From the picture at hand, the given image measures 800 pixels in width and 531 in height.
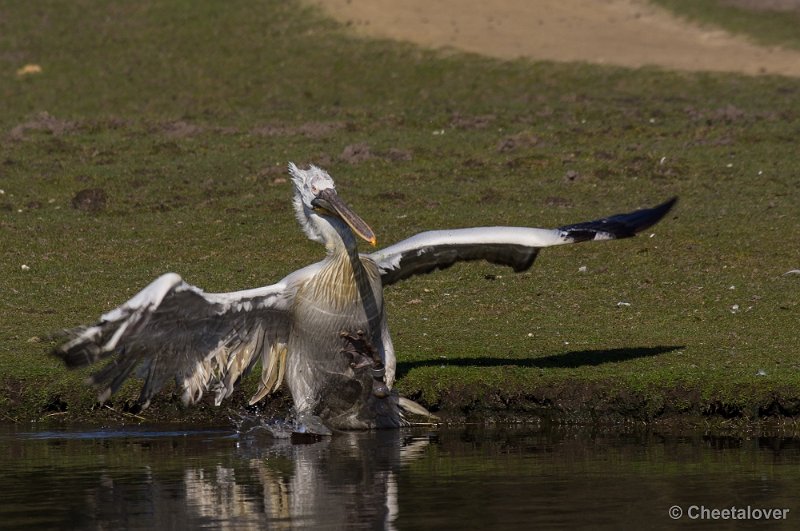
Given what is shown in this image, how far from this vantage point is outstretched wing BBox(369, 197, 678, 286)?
44.7 feet

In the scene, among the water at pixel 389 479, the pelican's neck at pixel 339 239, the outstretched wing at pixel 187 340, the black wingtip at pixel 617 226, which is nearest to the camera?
the water at pixel 389 479

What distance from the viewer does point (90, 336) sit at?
1124 cm

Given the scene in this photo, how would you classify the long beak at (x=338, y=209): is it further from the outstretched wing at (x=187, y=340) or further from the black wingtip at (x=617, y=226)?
the black wingtip at (x=617, y=226)

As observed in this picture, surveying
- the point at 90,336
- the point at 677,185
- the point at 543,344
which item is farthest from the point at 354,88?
the point at 90,336

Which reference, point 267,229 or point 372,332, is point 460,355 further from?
point 267,229

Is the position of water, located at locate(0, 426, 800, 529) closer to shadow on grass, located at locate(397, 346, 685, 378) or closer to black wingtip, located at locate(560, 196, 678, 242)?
shadow on grass, located at locate(397, 346, 685, 378)

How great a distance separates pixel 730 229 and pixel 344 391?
31.2ft

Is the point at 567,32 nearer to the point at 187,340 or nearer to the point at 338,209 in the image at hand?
the point at 338,209

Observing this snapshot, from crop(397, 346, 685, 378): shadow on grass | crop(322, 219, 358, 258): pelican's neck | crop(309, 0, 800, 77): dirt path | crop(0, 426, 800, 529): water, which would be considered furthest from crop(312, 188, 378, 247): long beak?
crop(309, 0, 800, 77): dirt path

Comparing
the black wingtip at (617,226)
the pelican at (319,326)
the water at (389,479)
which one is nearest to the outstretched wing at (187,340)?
the pelican at (319,326)

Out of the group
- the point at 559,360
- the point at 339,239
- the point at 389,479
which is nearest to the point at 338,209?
the point at 339,239

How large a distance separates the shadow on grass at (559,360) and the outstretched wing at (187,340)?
1607mm

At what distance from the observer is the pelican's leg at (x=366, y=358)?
13.1 m

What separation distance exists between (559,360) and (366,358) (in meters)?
2.47
